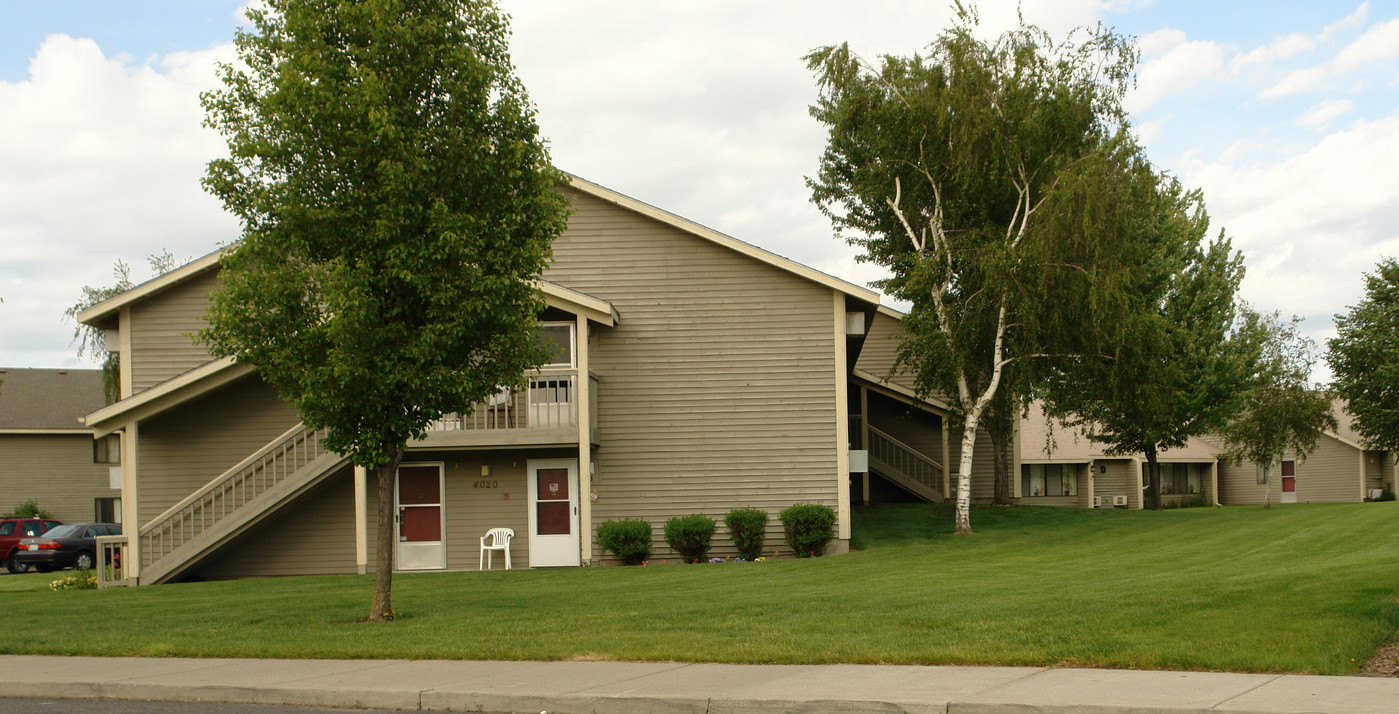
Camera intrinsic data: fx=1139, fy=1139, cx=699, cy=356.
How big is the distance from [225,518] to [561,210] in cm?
1008

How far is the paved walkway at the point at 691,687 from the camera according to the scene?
748 cm

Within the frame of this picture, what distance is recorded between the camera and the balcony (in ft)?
67.1

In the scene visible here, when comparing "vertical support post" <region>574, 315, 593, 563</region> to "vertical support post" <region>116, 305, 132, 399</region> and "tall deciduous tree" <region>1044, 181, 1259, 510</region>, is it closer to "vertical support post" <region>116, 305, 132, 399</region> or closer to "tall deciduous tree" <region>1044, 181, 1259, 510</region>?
"vertical support post" <region>116, 305, 132, 399</region>

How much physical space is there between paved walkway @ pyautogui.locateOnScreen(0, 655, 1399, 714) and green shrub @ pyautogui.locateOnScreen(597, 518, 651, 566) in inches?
413

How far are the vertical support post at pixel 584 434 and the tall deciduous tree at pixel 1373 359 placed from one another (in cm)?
2998

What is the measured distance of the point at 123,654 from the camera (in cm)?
1127

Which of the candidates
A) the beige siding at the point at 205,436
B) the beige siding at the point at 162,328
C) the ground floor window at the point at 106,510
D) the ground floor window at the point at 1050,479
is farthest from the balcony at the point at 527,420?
the ground floor window at the point at 106,510

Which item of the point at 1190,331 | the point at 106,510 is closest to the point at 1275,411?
the point at 1190,331

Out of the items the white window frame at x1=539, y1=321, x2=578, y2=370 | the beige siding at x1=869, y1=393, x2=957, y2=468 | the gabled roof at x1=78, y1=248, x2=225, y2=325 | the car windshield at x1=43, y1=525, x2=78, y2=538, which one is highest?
the gabled roof at x1=78, y1=248, x2=225, y2=325

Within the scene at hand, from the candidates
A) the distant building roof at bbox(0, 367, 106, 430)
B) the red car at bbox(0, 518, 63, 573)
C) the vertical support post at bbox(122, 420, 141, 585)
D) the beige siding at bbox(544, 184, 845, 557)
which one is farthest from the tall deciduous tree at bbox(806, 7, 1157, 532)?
the distant building roof at bbox(0, 367, 106, 430)

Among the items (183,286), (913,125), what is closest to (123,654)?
(183,286)

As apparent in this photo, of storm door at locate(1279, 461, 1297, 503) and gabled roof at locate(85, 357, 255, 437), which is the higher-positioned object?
gabled roof at locate(85, 357, 255, 437)

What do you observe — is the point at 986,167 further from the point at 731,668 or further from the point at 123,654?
the point at 123,654

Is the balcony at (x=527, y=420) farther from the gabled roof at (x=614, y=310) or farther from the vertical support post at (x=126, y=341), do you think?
the vertical support post at (x=126, y=341)
